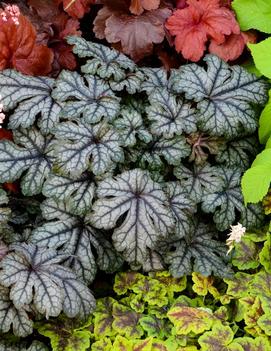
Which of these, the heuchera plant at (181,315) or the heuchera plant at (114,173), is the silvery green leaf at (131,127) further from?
the heuchera plant at (181,315)

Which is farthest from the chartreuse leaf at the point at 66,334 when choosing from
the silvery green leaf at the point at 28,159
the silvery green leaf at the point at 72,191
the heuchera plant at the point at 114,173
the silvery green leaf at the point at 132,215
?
the silvery green leaf at the point at 28,159

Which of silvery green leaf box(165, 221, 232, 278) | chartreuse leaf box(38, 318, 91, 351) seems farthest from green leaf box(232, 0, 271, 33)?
chartreuse leaf box(38, 318, 91, 351)

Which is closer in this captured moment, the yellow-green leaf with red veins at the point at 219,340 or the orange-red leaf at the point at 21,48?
the yellow-green leaf with red veins at the point at 219,340

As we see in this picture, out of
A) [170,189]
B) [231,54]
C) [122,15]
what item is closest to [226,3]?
[231,54]

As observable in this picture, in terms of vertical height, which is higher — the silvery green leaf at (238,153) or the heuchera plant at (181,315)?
the silvery green leaf at (238,153)

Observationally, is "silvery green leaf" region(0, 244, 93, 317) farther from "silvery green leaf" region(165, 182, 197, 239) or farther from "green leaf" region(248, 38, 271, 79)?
"green leaf" region(248, 38, 271, 79)

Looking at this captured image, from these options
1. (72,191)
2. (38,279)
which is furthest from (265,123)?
(38,279)
